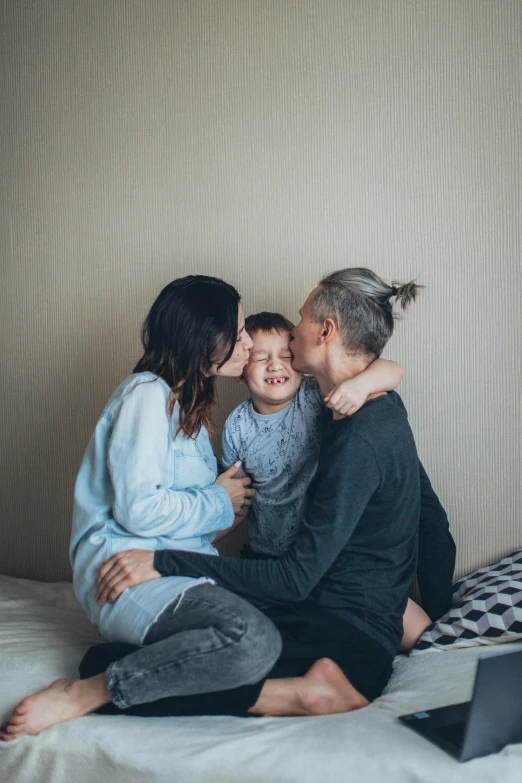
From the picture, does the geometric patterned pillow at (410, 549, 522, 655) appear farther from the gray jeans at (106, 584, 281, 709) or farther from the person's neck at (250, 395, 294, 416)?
the person's neck at (250, 395, 294, 416)

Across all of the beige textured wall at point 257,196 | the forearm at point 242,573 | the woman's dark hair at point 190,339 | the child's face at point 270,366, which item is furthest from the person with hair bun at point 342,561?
the beige textured wall at point 257,196

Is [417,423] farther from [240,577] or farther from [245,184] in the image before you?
[245,184]

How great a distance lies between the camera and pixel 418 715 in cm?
125

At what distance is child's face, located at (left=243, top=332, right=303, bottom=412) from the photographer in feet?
5.76

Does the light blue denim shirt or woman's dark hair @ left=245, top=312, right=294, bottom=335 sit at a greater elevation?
woman's dark hair @ left=245, top=312, right=294, bottom=335

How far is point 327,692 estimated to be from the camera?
1.35 meters

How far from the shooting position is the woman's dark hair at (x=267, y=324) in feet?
5.83

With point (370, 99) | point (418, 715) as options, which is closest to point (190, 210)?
point (370, 99)

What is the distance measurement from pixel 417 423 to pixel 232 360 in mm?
620

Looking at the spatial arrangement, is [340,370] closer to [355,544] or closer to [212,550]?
[355,544]

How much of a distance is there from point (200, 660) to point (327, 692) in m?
0.26

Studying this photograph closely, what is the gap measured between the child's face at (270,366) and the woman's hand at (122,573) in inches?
20.8

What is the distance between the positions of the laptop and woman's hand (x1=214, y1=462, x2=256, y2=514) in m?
0.72

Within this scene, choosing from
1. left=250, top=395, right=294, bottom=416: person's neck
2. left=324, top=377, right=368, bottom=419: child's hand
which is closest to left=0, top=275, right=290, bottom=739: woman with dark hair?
left=250, top=395, right=294, bottom=416: person's neck
